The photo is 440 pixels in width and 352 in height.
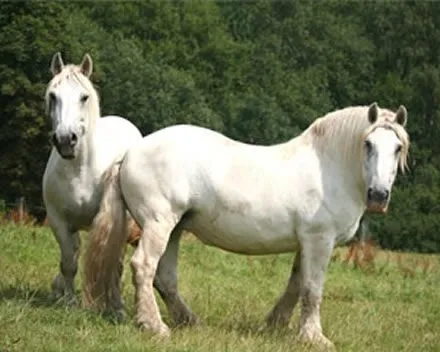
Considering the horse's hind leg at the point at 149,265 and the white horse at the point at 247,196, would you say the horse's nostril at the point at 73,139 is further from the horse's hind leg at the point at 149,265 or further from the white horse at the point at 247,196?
the horse's hind leg at the point at 149,265

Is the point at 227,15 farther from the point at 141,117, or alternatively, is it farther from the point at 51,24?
the point at 51,24

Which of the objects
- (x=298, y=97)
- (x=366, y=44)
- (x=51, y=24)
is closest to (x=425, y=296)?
(x=51, y=24)

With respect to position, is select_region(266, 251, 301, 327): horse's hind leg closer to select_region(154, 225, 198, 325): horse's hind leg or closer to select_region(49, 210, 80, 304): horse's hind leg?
select_region(154, 225, 198, 325): horse's hind leg

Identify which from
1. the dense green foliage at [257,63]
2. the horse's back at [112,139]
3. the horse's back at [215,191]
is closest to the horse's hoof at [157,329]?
the horse's back at [215,191]

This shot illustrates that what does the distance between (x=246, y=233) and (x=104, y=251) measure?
3.92ft

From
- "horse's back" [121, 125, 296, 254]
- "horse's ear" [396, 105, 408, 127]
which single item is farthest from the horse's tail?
"horse's ear" [396, 105, 408, 127]

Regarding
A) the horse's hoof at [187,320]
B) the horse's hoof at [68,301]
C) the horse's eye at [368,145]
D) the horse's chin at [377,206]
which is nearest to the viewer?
the horse's chin at [377,206]

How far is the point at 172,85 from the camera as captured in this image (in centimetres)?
4594

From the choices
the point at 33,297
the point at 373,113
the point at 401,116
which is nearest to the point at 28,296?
the point at 33,297

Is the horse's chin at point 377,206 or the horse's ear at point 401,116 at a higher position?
the horse's ear at point 401,116

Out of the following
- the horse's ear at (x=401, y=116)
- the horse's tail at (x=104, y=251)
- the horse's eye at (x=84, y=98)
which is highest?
the horse's ear at (x=401, y=116)

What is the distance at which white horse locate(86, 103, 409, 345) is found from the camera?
24.7 ft

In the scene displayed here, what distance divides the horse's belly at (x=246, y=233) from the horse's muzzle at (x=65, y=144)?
1150 mm

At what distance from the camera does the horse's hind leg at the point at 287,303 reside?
8180 millimetres
